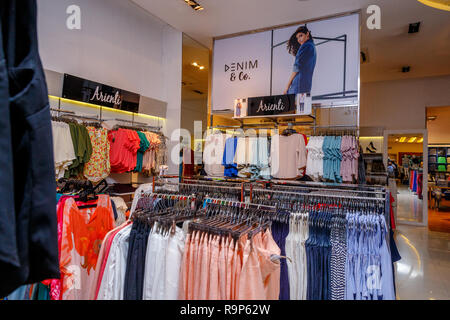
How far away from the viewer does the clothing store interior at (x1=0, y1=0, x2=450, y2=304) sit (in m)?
0.59

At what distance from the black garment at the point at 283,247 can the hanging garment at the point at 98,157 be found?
2738mm

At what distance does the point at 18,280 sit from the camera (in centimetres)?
51

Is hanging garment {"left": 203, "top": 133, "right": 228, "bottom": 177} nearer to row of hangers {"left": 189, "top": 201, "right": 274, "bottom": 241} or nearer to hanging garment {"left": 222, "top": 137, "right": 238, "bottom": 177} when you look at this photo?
hanging garment {"left": 222, "top": 137, "right": 238, "bottom": 177}

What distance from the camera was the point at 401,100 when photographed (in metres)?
7.55

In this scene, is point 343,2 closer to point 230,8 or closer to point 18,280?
point 230,8

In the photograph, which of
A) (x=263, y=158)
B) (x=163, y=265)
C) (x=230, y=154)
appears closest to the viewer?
(x=163, y=265)

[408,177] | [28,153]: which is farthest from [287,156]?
[408,177]

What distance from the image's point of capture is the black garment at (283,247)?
5.76 feet

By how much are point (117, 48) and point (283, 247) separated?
407 cm

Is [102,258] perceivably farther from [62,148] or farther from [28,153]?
[62,148]

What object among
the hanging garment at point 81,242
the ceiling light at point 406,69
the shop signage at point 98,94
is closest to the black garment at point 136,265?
the hanging garment at point 81,242

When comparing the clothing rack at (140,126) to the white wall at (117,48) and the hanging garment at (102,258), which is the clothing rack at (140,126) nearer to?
the white wall at (117,48)

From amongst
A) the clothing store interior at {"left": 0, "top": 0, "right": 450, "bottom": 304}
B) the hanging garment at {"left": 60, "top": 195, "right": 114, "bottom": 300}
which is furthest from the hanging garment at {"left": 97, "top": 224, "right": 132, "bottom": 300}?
the hanging garment at {"left": 60, "top": 195, "right": 114, "bottom": 300}
